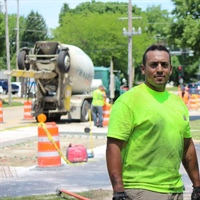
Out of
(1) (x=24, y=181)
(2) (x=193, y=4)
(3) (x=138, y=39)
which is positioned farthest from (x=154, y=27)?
(1) (x=24, y=181)

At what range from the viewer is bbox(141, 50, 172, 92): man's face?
15.2ft

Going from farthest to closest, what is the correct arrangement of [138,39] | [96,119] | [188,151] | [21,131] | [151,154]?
[138,39]
[96,119]
[21,131]
[188,151]
[151,154]

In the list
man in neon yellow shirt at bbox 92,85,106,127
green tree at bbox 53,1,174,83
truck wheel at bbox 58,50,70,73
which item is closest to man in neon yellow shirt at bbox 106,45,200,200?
man in neon yellow shirt at bbox 92,85,106,127

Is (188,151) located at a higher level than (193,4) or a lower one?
lower

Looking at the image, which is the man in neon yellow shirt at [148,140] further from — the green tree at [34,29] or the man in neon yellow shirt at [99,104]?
the green tree at [34,29]

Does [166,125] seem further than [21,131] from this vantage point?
No

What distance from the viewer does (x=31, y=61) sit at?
84.7ft

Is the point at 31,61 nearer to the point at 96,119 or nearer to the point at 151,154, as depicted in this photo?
the point at 96,119

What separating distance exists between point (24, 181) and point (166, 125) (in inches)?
285

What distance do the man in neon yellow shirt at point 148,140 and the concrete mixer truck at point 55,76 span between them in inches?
791

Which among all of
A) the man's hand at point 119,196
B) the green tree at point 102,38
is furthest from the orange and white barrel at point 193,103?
the green tree at point 102,38

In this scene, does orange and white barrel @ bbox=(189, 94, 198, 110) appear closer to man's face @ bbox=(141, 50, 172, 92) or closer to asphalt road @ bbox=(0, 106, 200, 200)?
asphalt road @ bbox=(0, 106, 200, 200)

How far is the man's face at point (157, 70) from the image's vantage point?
4.64m

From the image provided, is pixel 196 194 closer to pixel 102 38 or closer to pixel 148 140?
pixel 148 140
